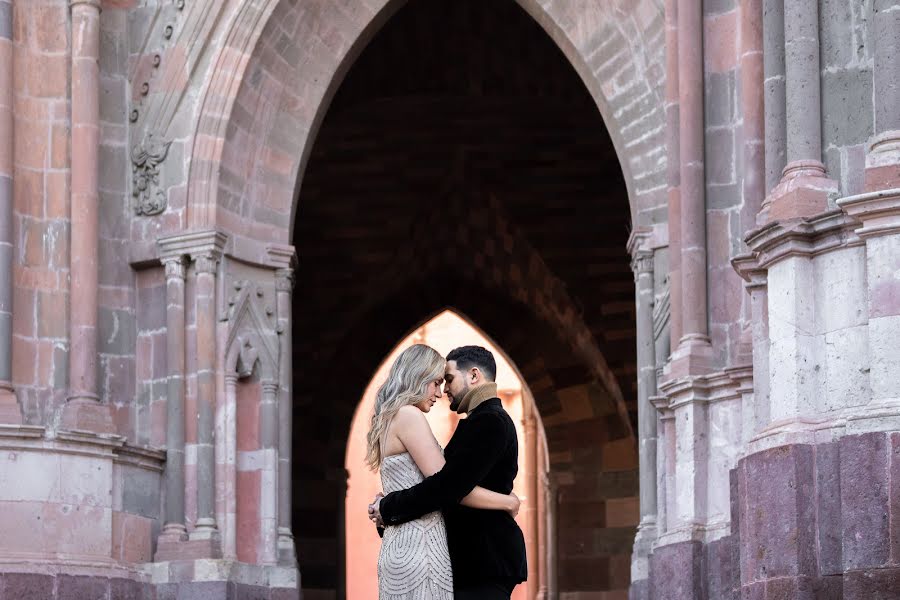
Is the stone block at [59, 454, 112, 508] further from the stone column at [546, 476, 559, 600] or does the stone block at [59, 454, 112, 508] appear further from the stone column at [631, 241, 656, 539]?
the stone column at [546, 476, 559, 600]

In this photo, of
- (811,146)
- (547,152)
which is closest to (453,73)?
(547,152)

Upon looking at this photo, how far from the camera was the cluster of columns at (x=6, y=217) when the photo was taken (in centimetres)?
1898

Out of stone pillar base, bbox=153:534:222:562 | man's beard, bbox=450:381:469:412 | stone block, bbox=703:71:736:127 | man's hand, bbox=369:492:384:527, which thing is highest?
stone block, bbox=703:71:736:127

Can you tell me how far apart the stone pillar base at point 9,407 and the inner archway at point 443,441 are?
14.0m

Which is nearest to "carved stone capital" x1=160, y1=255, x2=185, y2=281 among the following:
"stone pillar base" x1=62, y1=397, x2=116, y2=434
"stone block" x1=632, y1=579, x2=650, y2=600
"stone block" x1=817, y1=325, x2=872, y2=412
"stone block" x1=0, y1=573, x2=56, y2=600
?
"stone pillar base" x1=62, y1=397, x2=116, y2=434

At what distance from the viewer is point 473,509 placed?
10.3 metres

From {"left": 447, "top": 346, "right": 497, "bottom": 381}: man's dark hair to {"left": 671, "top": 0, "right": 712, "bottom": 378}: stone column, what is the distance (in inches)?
250

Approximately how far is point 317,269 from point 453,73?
3205 millimetres

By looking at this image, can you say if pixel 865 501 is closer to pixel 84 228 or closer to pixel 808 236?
pixel 808 236

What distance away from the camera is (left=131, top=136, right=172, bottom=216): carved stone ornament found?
66.6ft

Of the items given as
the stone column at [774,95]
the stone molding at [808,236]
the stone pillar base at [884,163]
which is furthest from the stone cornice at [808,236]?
the stone column at [774,95]

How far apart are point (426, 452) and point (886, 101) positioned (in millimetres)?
5007

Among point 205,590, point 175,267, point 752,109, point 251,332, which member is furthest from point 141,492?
point 752,109

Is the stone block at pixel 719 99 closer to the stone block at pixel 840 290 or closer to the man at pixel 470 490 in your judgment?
the stone block at pixel 840 290
